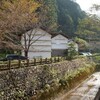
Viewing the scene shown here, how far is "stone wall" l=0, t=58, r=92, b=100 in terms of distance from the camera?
15.6m

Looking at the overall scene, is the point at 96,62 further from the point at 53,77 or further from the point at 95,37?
the point at 53,77

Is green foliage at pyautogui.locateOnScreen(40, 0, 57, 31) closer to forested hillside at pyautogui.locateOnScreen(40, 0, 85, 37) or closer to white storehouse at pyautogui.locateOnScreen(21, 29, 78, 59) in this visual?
white storehouse at pyautogui.locateOnScreen(21, 29, 78, 59)

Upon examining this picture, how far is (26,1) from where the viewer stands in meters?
33.3

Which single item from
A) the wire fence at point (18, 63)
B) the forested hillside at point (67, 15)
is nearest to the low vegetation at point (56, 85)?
the wire fence at point (18, 63)

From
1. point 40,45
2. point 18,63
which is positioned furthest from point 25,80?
point 40,45

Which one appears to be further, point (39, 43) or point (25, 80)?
point (39, 43)

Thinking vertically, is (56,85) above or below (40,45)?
below

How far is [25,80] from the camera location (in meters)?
18.2

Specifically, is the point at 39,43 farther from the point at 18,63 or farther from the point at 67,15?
the point at 67,15

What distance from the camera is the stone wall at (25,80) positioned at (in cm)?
1558

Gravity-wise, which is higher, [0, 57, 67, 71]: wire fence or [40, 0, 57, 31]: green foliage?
[40, 0, 57, 31]: green foliage

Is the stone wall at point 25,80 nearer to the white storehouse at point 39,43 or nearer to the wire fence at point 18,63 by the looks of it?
the wire fence at point 18,63

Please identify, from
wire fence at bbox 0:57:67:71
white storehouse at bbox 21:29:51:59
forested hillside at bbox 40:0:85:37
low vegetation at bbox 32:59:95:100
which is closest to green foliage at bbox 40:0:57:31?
white storehouse at bbox 21:29:51:59

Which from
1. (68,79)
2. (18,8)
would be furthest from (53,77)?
(18,8)
